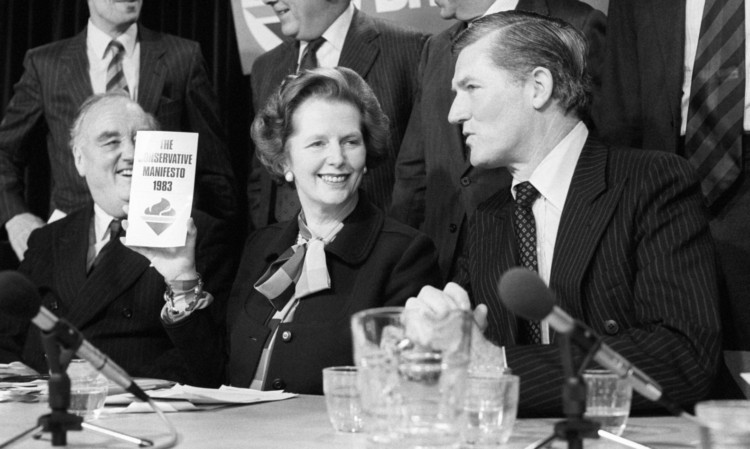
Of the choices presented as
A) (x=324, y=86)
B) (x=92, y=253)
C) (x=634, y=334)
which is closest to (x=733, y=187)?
(x=634, y=334)

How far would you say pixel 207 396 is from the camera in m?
2.14

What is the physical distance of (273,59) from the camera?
4.08 metres

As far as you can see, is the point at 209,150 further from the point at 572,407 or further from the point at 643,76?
the point at 572,407

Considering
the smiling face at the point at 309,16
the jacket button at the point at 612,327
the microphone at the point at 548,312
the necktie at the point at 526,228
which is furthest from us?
the smiling face at the point at 309,16

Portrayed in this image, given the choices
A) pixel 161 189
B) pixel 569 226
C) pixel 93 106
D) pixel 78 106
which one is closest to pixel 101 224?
pixel 93 106

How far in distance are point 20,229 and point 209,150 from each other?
781 mm

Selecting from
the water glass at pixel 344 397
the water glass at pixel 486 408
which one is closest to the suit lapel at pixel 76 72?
the water glass at pixel 344 397

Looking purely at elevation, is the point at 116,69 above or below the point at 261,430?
above

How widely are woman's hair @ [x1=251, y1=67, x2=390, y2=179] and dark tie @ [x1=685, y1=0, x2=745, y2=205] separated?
85 cm

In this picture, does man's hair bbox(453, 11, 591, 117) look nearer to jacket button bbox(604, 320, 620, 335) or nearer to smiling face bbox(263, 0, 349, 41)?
jacket button bbox(604, 320, 620, 335)

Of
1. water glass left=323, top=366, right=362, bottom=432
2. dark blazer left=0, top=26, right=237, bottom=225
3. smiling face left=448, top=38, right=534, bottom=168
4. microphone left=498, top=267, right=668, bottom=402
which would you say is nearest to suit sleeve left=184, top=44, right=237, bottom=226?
dark blazer left=0, top=26, right=237, bottom=225

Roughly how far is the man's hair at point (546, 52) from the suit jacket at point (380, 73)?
111 centimetres

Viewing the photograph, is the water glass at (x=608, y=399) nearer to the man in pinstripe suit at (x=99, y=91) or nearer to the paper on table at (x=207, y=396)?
the paper on table at (x=207, y=396)

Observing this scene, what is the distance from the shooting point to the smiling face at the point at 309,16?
3869 mm
